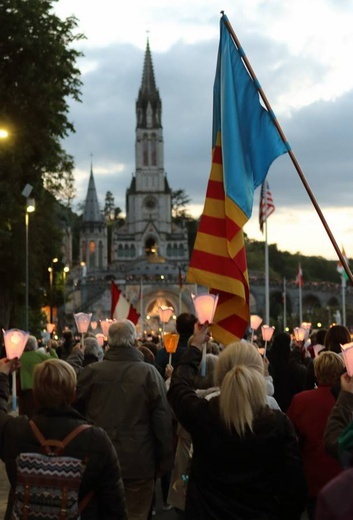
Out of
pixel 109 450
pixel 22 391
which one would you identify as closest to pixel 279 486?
pixel 109 450

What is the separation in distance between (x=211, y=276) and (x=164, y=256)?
424ft

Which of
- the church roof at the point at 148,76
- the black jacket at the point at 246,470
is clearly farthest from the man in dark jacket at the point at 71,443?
the church roof at the point at 148,76

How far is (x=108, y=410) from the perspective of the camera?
679cm

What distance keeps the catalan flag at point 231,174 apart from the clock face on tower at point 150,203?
13026 cm

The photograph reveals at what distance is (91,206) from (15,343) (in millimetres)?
141892

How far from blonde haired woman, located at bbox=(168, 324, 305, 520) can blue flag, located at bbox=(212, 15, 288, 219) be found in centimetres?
312

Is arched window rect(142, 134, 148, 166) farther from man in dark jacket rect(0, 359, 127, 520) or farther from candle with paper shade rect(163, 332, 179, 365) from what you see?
man in dark jacket rect(0, 359, 127, 520)

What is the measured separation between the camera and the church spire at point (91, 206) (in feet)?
480

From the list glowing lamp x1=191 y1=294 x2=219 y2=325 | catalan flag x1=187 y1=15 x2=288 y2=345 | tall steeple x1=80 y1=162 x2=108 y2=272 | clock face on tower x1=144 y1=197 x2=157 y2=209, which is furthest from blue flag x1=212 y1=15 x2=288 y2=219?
tall steeple x1=80 y1=162 x2=108 y2=272

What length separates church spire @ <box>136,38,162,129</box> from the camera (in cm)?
14200

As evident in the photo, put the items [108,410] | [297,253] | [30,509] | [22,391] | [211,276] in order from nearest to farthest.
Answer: [30,509], [108,410], [211,276], [22,391], [297,253]

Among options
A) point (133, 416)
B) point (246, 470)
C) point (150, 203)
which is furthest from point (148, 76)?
point (246, 470)

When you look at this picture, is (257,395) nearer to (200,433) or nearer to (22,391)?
(200,433)

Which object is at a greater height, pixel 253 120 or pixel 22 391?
pixel 253 120
